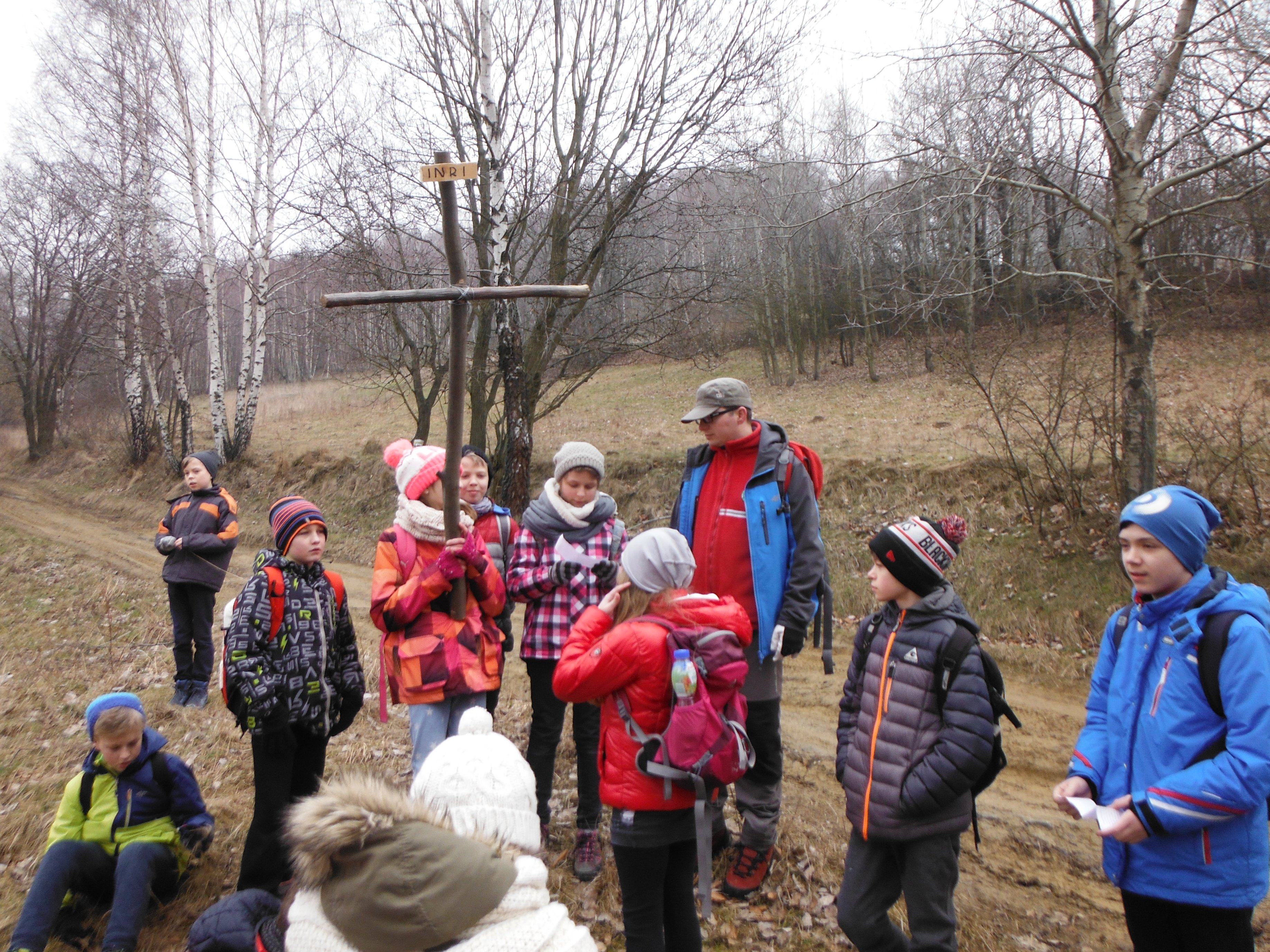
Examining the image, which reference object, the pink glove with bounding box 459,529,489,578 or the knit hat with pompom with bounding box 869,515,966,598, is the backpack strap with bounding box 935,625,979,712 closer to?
the knit hat with pompom with bounding box 869,515,966,598

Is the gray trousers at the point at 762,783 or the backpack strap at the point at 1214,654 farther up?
the backpack strap at the point at 1214,654

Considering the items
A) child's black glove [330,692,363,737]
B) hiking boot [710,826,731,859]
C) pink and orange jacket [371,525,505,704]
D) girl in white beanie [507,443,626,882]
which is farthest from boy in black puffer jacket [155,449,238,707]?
hiking boot [710,826,731,859]

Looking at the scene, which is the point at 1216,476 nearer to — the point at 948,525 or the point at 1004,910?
the point at 1004,910

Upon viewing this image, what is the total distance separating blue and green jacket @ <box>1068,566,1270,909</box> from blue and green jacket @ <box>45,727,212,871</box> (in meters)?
3.72

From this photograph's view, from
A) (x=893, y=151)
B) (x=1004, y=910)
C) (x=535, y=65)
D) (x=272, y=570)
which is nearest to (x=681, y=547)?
(x=272, y=570)

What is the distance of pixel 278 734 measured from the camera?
3.45 meters

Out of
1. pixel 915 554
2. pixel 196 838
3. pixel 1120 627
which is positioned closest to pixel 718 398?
pixel 915 554

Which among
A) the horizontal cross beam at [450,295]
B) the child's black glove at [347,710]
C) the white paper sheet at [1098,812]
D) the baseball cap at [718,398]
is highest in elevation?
the horizontal cross beam at [450,295]

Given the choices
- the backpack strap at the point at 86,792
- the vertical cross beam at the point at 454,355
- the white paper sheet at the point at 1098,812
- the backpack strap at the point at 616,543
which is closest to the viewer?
the white paper sheet at the point at 1098,812

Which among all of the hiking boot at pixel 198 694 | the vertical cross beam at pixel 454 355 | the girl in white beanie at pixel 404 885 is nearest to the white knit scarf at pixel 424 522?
the vertical cross beam at pixel 454 355

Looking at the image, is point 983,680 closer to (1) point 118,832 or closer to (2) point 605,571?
(2) point 605,571

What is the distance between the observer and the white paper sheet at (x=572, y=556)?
12.7ft

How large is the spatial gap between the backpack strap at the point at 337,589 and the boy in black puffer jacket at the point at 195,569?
281 centimetres

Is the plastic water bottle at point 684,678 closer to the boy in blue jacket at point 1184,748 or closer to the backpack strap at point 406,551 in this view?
the boy in blue jacket at point 1184,748
